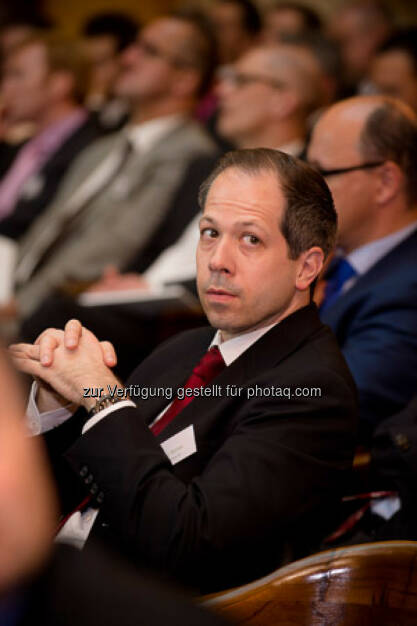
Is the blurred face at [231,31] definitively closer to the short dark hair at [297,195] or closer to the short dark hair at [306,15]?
the short dark hair at [306,15]

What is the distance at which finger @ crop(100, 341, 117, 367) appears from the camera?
140 cm

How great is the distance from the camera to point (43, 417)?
1.47 m

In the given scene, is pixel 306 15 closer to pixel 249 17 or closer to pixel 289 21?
pixel 289 21

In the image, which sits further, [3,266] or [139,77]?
[139,77]

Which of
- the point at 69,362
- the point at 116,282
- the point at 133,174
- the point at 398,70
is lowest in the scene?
the point at 398,70

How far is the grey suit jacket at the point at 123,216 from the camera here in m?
3.45

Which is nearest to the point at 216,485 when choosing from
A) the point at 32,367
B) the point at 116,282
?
the point at 32,367

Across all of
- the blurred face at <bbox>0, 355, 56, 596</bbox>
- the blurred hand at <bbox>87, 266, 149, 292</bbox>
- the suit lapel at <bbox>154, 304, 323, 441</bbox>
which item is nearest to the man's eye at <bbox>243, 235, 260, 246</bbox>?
the suit lapel at <bbox>154, 304, 323, 441</bbox>

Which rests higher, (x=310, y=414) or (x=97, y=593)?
(x=97, y=593)

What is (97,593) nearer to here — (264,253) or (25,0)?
(264,253)

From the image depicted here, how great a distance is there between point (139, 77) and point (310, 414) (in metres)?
2.94

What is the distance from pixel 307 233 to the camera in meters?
1.49

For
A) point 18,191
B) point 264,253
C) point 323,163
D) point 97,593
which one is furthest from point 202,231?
point 18,191

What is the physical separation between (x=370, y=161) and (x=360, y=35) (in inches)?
115
